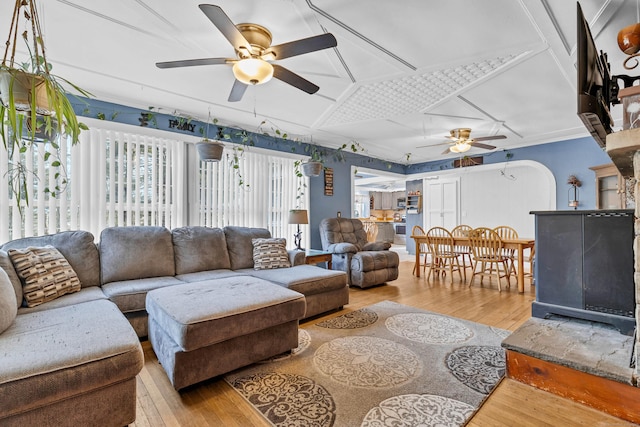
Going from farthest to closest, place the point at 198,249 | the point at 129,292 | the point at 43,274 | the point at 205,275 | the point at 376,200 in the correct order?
the point at 376,200, the point at 198,249, the point at 205,275, the point at 129,292, the point at 43,274

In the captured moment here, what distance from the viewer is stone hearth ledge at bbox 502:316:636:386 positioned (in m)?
1.65

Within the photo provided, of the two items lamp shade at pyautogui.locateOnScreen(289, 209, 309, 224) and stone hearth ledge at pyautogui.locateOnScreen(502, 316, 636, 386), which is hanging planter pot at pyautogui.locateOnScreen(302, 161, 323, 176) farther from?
stone hearth ledge at pyautogui.locateOnScreen(502, 316, 636, 386)

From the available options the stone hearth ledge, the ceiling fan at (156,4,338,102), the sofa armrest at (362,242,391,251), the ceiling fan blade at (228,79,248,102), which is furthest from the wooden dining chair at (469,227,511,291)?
the ceiling fan blade at (228,79,248,102)

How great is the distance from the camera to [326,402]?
1.75 meters

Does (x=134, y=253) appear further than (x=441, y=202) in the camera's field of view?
No

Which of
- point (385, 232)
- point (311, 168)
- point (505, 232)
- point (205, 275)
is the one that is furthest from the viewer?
point (385, 232)

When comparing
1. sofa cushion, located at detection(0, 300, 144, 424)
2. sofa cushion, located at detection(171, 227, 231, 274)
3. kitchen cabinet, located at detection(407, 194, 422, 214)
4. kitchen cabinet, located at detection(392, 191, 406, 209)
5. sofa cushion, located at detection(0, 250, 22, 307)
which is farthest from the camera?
kitchen cabinet, located at detection(392, 191, 406, 209)

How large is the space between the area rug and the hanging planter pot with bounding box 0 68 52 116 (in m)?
1.87

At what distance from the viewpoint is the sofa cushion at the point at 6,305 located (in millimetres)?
1576

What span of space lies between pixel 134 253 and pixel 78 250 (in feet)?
1.43

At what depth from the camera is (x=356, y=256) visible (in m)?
4.40

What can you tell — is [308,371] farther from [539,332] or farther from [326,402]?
[539,332]

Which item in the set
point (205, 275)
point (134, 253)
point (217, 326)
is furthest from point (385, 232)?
point (217, 326)

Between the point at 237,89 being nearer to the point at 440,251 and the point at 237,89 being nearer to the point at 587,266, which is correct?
the point at 587,266
